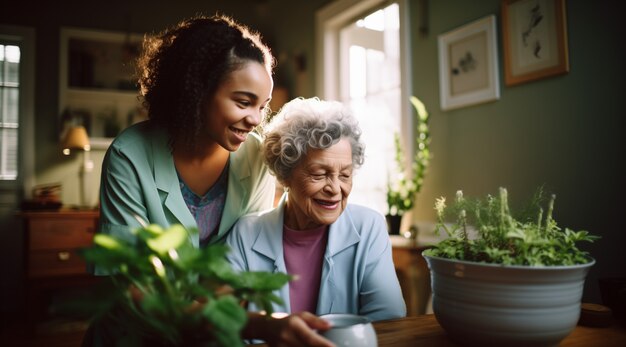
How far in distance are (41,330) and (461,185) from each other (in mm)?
3261

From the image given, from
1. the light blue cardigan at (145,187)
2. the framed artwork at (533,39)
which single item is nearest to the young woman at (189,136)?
the light blue cardigan at (145,187)

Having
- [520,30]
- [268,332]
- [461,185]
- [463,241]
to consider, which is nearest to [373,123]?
[461,185]

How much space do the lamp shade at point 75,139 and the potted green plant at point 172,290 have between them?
3.81m

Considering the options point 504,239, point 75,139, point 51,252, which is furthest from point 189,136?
point 75,139

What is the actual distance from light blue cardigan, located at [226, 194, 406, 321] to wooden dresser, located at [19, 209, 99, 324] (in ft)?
8.44

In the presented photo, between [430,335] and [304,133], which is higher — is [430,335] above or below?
below

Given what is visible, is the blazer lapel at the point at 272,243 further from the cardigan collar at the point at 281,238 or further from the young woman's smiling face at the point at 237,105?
the young woman's smiling face at the point at 237,105

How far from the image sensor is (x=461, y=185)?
264 cm

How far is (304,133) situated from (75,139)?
11.0 ft

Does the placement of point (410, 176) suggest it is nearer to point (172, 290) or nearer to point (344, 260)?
point (344, 260)

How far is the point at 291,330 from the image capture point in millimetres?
744

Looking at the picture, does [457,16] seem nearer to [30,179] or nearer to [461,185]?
[461,185]

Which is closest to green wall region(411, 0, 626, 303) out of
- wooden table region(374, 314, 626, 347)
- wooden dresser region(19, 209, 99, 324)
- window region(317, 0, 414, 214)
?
window region(317, 0, 414, 214)

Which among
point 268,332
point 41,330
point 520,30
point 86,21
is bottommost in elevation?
point 41,330
